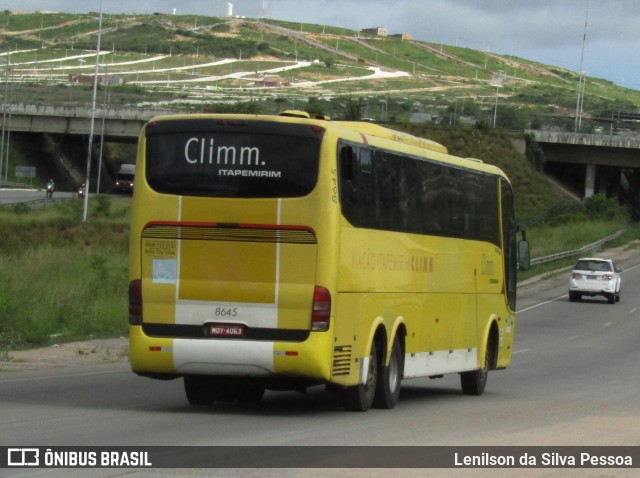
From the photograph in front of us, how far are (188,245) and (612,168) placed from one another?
92975 millimetres

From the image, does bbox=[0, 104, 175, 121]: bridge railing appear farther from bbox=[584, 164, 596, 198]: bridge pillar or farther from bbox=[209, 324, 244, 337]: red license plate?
bbox=[209, 324, 244, 337]: red license plate

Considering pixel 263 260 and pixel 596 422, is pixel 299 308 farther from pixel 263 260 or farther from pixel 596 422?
pixel 596 422

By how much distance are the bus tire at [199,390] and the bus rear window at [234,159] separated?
2.69 meters

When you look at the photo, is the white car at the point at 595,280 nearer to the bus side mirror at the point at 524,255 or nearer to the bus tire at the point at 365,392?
the bus side mirror at the point at 524,255

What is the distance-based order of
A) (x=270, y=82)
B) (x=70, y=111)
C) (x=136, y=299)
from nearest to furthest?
(x=136, y=299)
(x=70, y=111)
(x=270, y=82)

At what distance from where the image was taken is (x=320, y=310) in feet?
49.2

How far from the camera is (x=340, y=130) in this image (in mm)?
15578

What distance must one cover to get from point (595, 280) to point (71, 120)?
170ft

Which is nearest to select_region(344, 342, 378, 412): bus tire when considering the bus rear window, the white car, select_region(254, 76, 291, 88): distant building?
the bus rear window

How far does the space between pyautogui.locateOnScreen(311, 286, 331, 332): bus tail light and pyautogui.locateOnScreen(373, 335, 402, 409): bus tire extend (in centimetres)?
216

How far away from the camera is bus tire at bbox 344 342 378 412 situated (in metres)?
16.3

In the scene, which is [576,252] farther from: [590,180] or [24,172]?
[24,172]

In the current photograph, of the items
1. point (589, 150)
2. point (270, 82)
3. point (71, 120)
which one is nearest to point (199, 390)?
point (71, 120)

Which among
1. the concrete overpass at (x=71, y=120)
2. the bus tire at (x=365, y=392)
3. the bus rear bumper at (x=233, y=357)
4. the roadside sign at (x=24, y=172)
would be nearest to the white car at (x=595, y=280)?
the bus tire at (x=365, y=392)
